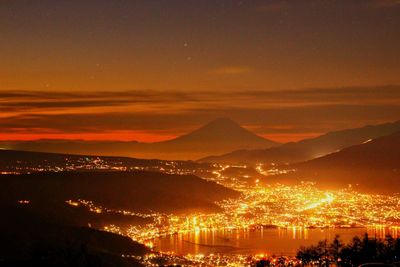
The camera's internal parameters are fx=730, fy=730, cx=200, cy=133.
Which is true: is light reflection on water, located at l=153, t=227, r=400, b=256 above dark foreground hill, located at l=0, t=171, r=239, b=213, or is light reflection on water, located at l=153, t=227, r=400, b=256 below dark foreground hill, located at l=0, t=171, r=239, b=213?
below

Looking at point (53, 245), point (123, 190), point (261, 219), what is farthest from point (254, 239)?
point (123, 190)

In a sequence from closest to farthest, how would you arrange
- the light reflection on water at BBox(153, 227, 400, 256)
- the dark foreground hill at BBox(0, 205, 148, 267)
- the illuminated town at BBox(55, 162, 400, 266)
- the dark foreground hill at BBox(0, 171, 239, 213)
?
the dark foreground hill at BBox(0, 205, 148, 267), the illuminated town at BBox(55, 162, 400, 266), the light reflection on water at BBox(153, 227, 400, 256), the dark foreground hill at BBox(0, 171, 239, 213)

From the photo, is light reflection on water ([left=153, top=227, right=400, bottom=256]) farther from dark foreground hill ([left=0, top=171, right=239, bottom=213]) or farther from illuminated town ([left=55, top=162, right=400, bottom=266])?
dark foreground hill ([left=0, top=171, right=239, bottom=213])

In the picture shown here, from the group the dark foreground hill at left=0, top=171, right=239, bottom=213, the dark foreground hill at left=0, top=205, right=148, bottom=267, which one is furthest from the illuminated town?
the dark foreground hill at left=0, top=205, right=148, bottom=267

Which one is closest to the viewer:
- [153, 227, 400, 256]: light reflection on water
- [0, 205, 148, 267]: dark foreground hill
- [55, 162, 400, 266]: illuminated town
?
[0, 205, 148, 267]: dark foreground hill

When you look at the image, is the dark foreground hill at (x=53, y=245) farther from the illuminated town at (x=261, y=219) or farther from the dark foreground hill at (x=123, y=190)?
the dark foreground hill at (x=123, y=190)

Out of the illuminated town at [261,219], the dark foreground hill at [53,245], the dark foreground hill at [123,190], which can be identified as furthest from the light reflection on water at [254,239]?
the dark foreground hill at [123,190]

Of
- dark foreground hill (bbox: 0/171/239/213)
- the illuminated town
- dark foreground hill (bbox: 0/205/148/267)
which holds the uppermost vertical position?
dark foreground hill (bbox: 0/171/239/213)

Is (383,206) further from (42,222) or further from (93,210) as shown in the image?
(42,222)

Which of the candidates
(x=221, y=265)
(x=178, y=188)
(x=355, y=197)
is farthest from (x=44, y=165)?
(x=221, y=265)
